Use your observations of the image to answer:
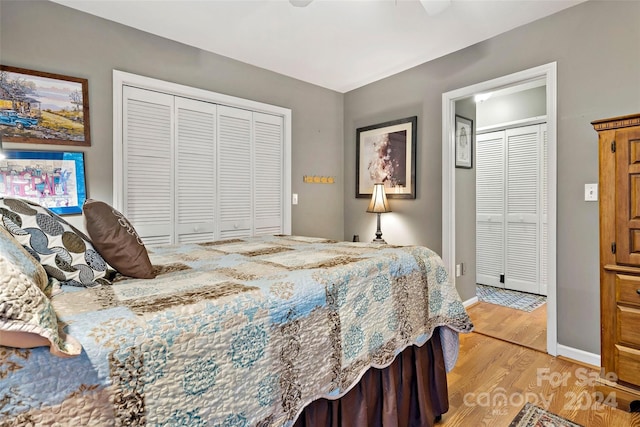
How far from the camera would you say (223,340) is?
86 centimetres

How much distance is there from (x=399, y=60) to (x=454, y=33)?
630 millimetres

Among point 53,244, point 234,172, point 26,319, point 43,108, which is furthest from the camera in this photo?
point 234,172

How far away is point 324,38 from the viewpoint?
2.80 meters

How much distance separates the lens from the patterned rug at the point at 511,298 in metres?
3.54

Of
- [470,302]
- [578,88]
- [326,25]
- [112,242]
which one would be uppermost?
[326,25]

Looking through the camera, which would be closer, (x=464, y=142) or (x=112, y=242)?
(x=112, y=242)

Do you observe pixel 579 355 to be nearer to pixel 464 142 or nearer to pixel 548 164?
pixel 548 164

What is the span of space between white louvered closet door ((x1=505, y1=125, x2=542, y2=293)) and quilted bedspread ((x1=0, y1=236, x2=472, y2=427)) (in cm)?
303

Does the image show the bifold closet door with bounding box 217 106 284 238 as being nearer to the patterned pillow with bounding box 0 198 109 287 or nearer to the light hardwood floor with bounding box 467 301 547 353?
the patterned pillow with bounding box 0 198 109 287

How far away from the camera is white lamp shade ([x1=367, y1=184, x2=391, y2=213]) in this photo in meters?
3.51

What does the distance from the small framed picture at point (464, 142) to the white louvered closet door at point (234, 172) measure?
2100 millimetres

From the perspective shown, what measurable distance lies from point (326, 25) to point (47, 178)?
231 cm

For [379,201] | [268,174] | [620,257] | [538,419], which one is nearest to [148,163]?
[268,174]

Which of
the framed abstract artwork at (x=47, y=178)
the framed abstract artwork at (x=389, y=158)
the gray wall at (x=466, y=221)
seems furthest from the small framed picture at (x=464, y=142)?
the framed abstract artwork at (x=47, y=178)
